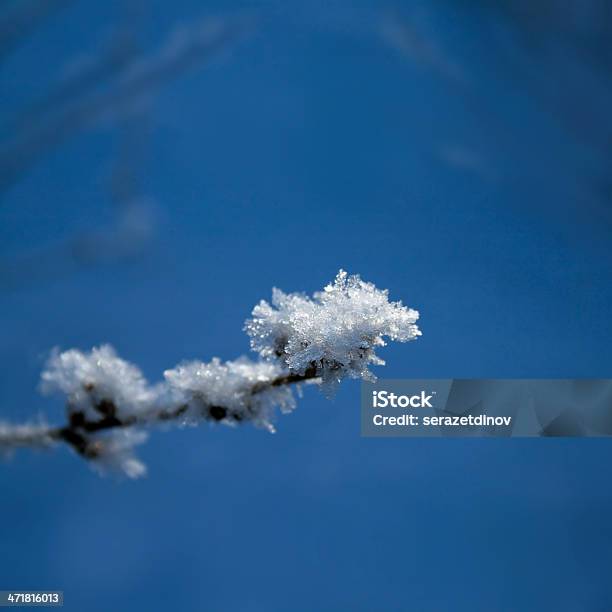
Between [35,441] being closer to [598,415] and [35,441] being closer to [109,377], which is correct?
[109,377]

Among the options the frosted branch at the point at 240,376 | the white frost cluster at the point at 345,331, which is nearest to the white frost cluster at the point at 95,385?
the frosted branch at the point at 240,376

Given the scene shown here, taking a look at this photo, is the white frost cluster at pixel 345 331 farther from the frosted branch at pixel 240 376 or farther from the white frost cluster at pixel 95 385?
the white frost cluster at pixel 95 385

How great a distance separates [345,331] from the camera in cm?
42

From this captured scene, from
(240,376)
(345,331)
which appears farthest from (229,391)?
(345,331)

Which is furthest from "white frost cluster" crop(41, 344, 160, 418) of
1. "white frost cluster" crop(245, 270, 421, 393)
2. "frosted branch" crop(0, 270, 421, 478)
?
"white frost cluster" crop(245, 270, 421, 393)

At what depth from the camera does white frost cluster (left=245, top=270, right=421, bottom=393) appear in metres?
0.42

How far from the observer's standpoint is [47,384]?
1.94 ft

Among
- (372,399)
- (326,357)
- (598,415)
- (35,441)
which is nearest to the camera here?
(326,357)

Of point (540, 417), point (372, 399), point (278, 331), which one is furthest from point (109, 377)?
point (540, 417)

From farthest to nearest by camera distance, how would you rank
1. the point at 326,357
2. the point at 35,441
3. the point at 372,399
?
1. the point at 372,399
2. the point at 35,441
3. the point at 326,357

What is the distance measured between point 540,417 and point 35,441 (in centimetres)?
86

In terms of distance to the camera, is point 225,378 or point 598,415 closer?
point 225,378

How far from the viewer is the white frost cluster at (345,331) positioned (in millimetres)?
419

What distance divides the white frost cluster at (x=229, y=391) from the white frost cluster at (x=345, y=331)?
0.09 m
